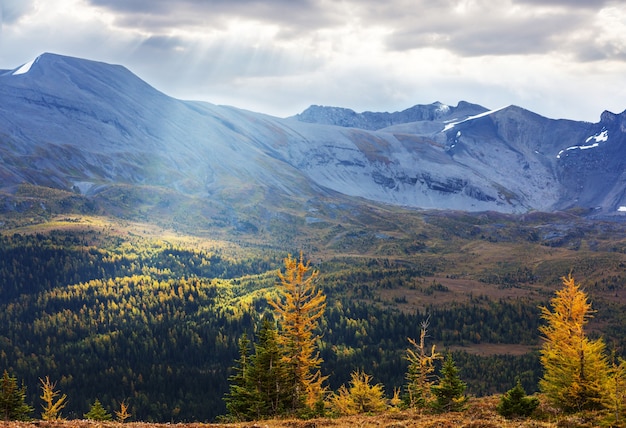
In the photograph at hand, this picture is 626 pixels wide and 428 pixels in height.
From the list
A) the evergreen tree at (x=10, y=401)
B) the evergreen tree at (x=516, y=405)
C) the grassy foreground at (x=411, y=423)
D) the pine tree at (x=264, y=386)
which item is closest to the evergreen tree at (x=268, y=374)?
the pine tree at (x=264, y=386)

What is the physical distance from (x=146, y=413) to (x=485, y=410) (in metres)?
110

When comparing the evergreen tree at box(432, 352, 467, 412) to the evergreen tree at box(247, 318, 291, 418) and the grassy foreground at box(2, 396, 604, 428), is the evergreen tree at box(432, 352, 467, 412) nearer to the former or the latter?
the grassy foreground at box(2, 396, 604, 428)

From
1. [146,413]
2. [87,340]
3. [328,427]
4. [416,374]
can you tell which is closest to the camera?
[328,427]

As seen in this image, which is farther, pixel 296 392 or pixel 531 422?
pixel 296 392

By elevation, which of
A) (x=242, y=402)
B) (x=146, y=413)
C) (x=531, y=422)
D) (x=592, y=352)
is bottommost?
(x=146, y=413)

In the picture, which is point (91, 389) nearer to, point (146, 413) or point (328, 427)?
point (146, 413)

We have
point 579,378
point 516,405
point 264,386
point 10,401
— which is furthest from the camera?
point 10,401

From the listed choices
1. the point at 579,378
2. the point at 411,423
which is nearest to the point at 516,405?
the point at 579,378

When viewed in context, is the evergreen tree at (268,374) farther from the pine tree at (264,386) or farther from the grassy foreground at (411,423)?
the grassy foreground at (411,423)

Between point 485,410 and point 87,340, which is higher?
point 485,410

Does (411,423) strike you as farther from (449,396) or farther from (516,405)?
(449,396)

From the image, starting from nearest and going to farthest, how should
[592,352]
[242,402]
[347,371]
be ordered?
[592,352], [242,402], [347,371]

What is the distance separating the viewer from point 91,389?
151625 mm

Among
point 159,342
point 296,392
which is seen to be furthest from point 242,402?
point 159,342
